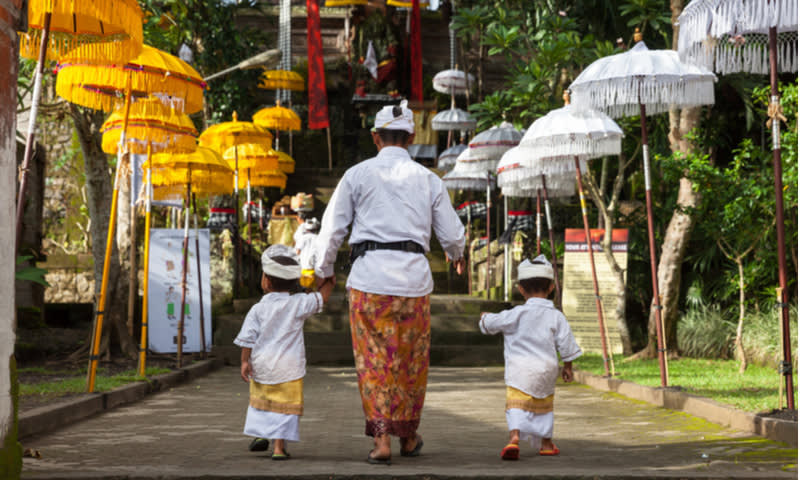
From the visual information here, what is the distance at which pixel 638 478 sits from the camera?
483cm

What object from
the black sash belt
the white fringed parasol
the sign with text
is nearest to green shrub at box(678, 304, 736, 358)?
the sign with text

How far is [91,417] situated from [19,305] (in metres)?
8.08

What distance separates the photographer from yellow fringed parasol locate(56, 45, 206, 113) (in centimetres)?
870

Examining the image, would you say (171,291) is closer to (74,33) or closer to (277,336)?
(74,33)

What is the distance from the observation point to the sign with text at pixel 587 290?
13.9m

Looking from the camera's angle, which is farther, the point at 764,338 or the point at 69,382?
the point at 764,338

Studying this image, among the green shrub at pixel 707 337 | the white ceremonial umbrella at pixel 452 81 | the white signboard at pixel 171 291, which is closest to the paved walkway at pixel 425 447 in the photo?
the white signboard at pixel 171 291

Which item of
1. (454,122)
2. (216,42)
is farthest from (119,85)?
(454,122)

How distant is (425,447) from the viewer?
6316mm

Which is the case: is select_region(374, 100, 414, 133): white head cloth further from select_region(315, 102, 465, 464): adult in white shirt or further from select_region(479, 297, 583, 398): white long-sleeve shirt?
select_region(479, 297, 583, 398): white long-sleeve shirt

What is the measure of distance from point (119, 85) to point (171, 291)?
18.2 ft

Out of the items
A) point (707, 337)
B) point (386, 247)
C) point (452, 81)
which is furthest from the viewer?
point (452, 81)

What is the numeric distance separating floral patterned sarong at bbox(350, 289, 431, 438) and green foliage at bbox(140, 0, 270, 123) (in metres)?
11.9

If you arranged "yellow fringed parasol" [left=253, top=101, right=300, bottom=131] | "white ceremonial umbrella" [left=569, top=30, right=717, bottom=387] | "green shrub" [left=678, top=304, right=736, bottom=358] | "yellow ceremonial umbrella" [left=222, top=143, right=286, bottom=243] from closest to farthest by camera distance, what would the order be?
"white ceremonial umbrella" [left=569, top=30, right=717, bottom=387] < "green shrub" [left=678, top=304, right=736, bottom=358] < "yellow ceremonial umbrella" [left=222, top=143, right=286, bottom=243] < "yellow fringed parasol" [left=253, top=101, right=300, bottom=131]
